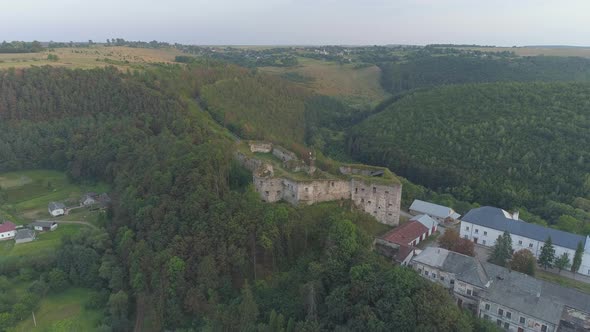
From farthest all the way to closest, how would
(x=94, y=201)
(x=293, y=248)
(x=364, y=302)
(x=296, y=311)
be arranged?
(x=94, y=201) → (x=293, y=248) → (x=296, y=311) → (x=364, y=302)

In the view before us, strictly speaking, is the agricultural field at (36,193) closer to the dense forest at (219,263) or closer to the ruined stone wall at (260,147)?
the dense forest at (219,263)

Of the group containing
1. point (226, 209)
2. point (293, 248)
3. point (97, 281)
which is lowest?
point (97, 281)

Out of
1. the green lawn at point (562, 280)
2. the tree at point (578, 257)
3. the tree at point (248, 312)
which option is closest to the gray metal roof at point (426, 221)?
the green lawn at point (562, 280)

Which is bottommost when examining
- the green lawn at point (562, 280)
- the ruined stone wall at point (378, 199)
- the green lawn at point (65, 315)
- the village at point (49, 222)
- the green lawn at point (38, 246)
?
the green lawn at point (65, 315)

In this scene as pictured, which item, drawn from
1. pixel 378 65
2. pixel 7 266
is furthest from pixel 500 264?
pixel 378 65

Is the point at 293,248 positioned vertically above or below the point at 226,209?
below

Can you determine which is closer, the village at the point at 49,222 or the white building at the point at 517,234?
the white building at the point at 517,234

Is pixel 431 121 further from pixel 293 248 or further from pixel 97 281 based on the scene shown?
→ pixel 97 281
